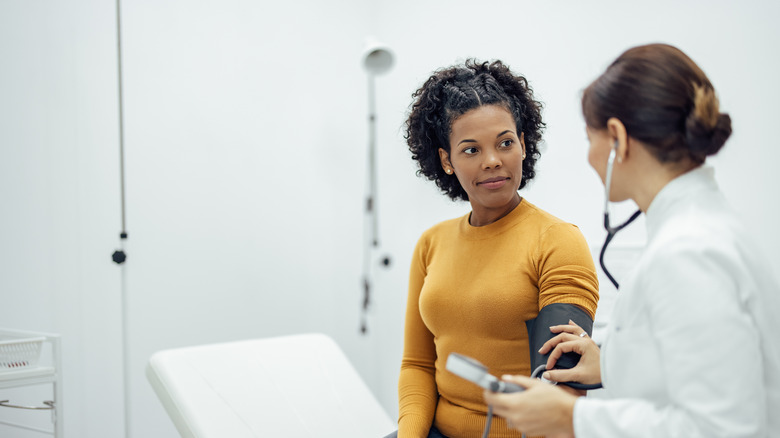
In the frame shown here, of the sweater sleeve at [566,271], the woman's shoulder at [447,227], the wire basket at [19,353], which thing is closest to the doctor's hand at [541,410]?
the sweater sleeve at [566,271]

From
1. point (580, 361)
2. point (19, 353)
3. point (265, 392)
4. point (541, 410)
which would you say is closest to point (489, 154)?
point (580, 361)

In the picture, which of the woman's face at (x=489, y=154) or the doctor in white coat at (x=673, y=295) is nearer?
the doctor in white coat at (x=673, y=295)

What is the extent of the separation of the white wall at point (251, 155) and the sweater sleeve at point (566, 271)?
0.57m

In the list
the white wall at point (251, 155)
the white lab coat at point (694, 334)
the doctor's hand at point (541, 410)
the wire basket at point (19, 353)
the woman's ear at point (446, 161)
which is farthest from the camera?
the white wall at point (251, 155)

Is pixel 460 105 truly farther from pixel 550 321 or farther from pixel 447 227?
pixel 550 321

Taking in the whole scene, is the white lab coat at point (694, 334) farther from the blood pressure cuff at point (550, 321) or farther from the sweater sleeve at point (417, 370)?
the sweater sleeve at point (417, 370)

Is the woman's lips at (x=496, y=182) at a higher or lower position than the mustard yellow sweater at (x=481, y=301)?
higher

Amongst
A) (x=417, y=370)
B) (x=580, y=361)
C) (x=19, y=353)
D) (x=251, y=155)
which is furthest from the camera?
(x=251, y=155)

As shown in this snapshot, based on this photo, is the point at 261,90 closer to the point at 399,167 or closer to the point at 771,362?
the point at 399,167

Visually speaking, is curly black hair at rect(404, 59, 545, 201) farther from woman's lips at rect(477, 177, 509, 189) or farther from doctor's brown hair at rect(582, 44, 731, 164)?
doctor's brown hair at rect(582, 44, 731, 164)

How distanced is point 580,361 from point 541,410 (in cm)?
25

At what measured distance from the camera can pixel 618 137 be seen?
2.27ft

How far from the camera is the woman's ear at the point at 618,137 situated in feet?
2.25

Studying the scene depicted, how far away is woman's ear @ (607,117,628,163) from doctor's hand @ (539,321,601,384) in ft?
1.00
